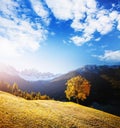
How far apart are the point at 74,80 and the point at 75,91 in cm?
568

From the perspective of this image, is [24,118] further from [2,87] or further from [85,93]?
[2,87]

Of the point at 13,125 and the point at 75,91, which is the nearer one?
the point at 13,125

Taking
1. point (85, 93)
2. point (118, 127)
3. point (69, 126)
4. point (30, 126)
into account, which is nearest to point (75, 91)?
point (85, 93)

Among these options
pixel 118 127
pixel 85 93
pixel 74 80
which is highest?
pixel 74 80

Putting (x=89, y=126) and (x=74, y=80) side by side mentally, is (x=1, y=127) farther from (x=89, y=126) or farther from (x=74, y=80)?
(x=74, y=80)

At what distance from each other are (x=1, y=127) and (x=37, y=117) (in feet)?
38.5

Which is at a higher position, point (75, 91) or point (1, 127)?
point (75, 91)

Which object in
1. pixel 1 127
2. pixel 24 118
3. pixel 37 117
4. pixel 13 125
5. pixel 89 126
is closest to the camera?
pixel 1 127

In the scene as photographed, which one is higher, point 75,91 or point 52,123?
point 75,91

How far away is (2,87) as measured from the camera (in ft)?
467

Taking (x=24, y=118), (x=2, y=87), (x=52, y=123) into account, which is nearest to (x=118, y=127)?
(x=52, y=123)

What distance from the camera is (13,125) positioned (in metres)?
30.5

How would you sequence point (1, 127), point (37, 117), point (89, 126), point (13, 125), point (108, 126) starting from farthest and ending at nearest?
point (108, 126) < point (89, 126) < point (37, 117) < point (13, 125) < point (1, 127)

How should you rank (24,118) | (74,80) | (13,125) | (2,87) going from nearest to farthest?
(13,125) → (24,118) → (74,80) → (2,87)
